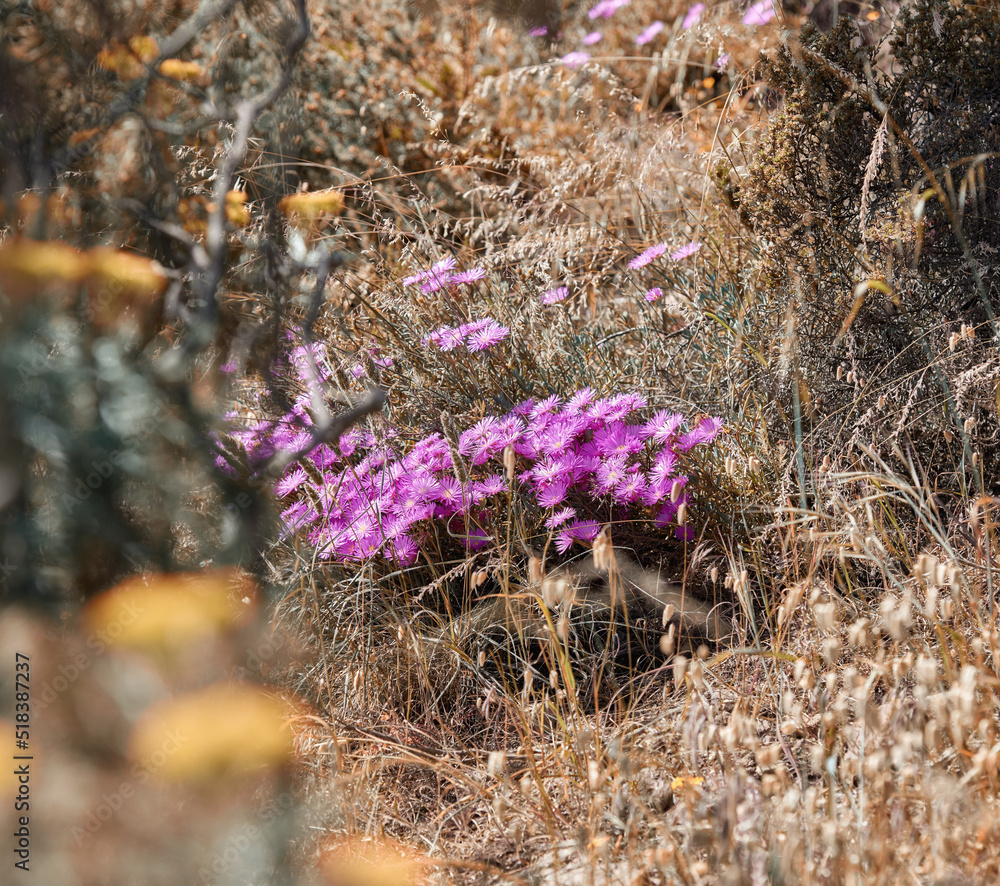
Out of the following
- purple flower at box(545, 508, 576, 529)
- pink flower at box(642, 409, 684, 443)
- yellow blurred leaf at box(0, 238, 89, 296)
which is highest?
yellow blurred leaf at box(0, 238, 89, 296)

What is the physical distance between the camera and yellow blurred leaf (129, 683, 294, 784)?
662mm

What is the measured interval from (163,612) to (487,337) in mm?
1299

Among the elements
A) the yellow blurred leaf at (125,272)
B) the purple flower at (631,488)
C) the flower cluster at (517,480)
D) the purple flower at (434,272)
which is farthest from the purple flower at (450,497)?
the yellow blurred leaf at (125,272)

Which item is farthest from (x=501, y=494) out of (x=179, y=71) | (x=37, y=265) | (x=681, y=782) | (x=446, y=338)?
(x=37, y=265)

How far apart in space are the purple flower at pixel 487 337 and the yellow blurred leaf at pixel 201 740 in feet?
4.37

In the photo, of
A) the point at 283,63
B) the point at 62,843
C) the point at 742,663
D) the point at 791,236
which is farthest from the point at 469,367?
the point at 62,843

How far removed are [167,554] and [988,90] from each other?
1887mm

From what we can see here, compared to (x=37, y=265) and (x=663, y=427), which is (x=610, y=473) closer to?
(x=663, y=427)

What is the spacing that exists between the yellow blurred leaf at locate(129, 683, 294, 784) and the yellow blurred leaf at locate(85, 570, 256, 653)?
0.18 feet

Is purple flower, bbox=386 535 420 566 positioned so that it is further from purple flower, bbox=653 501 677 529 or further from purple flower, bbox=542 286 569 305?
purple flower, bbox=542 286 569 305

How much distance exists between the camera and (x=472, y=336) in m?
2.01

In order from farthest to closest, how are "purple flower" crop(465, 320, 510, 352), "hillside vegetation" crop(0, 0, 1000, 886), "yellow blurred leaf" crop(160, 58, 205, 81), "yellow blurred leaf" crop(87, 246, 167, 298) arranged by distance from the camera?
"purple flower" crop(465, 320, 510, 352)
"yellow blurred leaf" crop(160, 58, 205, 81)
"yellow blurred leaf" crop(87, 246, 167, 298)
"hillside vegetation" crop(0, 0, 1000, 886)

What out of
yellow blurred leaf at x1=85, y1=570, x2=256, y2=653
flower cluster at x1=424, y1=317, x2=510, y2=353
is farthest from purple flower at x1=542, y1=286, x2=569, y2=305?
yellow blurred leaf at x1=85, y1=570, x2=256, y2=653

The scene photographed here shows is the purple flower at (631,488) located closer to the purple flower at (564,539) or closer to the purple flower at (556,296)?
the purple flower at (564,539)
